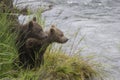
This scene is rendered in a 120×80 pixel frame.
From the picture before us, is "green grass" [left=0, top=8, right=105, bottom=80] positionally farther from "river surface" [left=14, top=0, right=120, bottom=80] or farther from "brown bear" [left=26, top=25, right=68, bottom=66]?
"river surface" [left=14, top=0, right=120, bottom=80]

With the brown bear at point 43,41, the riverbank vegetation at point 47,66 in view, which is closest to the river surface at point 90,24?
the riverbank vegetation at point 47,66

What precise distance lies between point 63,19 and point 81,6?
61.1 inches

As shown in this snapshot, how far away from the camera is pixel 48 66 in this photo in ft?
22.7

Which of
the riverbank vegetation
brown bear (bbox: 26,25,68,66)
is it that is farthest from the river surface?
brown bear (bbox: 26,25,68,66)

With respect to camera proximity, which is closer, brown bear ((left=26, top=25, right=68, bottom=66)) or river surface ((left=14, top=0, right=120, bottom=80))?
brown bear ((left=26, top=25, right=68, bottom=66))

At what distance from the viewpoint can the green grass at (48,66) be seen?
20.7 feet

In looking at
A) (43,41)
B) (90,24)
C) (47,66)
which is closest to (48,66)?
(47,66)

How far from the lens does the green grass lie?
6.31m

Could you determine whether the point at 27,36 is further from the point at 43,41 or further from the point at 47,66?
the point at 47,66

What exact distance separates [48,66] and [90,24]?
3693 millimetres

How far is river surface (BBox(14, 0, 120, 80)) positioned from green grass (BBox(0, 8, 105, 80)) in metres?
0.32

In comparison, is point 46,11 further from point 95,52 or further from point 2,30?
point 2,30

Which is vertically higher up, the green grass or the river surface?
the green grass

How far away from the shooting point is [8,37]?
21.6 feet
